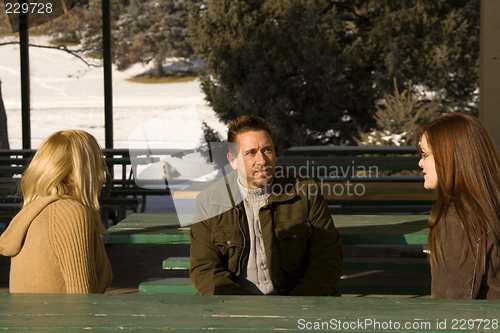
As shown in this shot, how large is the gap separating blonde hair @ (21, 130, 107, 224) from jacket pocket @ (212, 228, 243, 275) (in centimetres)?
60

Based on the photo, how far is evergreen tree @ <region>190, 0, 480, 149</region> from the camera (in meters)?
13.5

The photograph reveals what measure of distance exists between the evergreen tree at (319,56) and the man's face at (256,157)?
35.4 ft

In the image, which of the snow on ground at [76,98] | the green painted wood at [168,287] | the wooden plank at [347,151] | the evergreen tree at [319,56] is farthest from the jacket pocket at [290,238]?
the snow on ground at [76,98]

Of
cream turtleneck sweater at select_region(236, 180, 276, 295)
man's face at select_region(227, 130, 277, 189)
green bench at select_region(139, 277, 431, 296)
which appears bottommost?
green bench at select_region(139, 277, 431, 296)

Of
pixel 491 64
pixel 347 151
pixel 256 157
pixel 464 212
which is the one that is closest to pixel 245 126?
pixel 256 157

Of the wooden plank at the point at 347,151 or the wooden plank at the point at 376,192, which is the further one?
the wooden plank at the point at 347,151

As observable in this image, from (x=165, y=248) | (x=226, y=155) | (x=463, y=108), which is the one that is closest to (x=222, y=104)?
(x=463, y=108)

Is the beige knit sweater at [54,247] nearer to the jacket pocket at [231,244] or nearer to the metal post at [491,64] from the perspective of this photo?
the jacket pocket at [231,244]

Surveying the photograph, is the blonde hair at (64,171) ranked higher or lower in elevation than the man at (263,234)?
higher

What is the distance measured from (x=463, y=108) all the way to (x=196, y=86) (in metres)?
6.27

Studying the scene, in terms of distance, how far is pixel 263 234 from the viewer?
105 inches

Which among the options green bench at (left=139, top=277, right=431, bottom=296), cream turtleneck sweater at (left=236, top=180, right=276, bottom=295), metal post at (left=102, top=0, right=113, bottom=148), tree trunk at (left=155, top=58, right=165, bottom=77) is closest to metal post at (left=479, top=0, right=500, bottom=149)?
green bench at (left=139, top=277, right=431, bottom=296)

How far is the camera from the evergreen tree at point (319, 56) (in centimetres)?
1347

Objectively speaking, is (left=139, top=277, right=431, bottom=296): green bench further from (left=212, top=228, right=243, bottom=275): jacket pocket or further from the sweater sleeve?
the sweater sleeve
